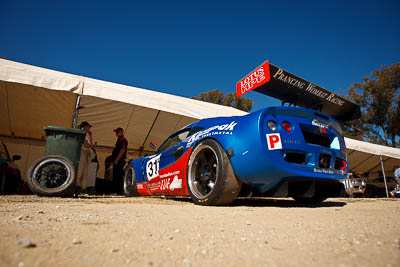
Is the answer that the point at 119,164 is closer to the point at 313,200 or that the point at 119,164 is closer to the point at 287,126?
the point at 313,200

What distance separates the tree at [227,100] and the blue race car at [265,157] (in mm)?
23792

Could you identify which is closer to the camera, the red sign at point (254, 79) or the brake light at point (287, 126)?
the brake light at point (287, 126)

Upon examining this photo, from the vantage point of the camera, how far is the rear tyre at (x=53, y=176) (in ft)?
9.96

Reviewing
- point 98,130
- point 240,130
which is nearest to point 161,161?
point 240,130

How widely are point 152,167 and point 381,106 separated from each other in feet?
73.8

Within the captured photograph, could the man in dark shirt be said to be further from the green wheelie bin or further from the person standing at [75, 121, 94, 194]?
the green wheelie bin

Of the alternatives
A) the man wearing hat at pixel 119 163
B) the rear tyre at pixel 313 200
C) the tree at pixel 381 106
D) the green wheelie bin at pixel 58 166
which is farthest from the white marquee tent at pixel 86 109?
the tree at pixel 381 106

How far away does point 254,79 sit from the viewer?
13.5ft

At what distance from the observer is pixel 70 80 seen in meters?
4.23

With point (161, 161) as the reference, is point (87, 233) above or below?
below

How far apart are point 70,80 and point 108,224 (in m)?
3.83

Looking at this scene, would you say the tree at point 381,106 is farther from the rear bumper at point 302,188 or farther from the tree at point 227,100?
the rear bumper at point 302,188

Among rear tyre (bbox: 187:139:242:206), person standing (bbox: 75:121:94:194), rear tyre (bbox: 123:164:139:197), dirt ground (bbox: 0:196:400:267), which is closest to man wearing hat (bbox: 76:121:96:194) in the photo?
person standing (bbox: 75:121:94:194)

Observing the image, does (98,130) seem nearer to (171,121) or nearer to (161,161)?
(171,121)
